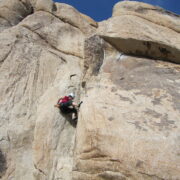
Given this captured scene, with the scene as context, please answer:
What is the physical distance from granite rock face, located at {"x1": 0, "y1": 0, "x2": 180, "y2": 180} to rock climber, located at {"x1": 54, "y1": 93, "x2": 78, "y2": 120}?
12.1 inches

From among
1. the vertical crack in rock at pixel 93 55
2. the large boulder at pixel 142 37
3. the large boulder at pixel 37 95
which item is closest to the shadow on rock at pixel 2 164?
the large boulder at pixel 37 95

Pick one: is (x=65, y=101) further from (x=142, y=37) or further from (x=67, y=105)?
(x=142, y=37)

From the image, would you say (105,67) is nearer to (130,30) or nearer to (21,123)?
(130,30)

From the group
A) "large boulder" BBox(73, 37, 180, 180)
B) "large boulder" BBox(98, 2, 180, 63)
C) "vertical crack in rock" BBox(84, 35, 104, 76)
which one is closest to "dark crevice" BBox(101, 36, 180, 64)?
"large boulder" BBox(98, 2, 180, 63)

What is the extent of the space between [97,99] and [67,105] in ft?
6.07

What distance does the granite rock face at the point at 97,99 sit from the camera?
31.3 ft

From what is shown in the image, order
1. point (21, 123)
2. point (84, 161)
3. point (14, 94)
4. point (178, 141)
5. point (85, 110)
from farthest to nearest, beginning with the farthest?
point (14, 94) → point (21, 123) → point (85, 110) → point (84, 161) → point (178, 141)

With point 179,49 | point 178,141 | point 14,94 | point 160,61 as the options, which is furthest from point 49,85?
point 178,141

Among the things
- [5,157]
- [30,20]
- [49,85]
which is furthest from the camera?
[30,20]

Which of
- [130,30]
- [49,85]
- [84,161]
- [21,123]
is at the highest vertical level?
[130,30]

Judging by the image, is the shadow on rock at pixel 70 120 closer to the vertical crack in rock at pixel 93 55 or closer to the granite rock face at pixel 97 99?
the granite rock face at pixel 97 99

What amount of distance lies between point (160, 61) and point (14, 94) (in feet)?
22.3

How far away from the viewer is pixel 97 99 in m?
11.3

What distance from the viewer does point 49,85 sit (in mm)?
14914
